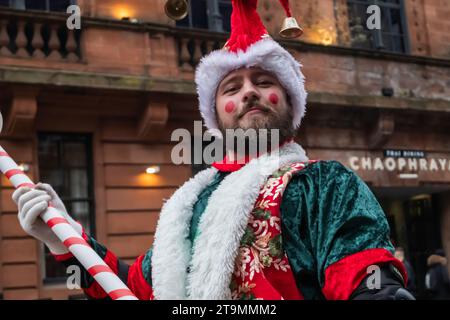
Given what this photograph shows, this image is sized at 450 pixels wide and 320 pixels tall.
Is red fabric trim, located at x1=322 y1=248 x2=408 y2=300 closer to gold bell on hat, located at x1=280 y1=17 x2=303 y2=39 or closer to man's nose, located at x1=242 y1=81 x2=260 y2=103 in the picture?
man's nose, located at x1=242 y1=81 x2=260 y2=103

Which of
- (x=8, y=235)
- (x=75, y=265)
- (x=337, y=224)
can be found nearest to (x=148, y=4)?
(x=8, y=235)

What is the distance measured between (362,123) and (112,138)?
15.8ft

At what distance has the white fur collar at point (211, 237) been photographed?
2205 mm

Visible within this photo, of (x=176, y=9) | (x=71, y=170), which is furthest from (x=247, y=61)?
(x=71, y=170)

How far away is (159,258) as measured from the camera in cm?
244

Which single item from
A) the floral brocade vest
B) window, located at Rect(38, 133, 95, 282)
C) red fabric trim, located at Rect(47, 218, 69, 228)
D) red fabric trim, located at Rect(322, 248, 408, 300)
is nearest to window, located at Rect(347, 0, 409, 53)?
window, located at Rect(38, 133, 95, 282)

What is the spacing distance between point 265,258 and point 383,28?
11847 mm

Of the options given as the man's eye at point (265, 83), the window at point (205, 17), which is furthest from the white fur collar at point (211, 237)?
the window at point (205, 17)

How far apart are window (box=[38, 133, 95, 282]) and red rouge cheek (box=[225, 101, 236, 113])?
279 inches

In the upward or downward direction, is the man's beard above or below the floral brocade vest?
above

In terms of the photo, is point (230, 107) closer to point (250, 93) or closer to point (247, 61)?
point (250, 93)

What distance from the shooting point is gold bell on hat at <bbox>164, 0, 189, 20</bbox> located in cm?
539

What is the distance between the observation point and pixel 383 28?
43.4ft

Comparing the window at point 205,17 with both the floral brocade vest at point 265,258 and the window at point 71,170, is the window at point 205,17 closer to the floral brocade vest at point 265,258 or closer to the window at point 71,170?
the window at point 71,170
